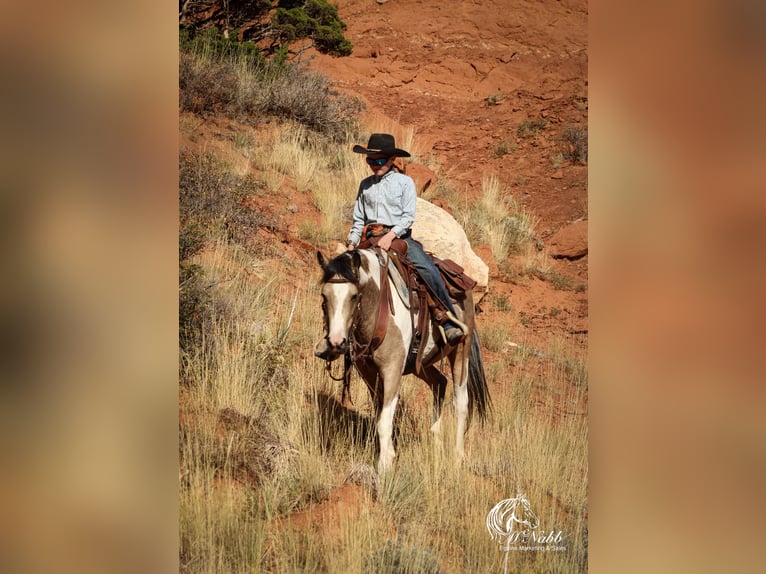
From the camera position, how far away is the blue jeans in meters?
5.91

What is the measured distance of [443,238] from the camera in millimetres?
8008

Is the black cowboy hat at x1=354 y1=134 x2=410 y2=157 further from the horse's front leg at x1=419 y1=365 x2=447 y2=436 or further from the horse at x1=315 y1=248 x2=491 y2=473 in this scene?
the horse's front leg at x1=419 y1=365 x2=447 y2=436

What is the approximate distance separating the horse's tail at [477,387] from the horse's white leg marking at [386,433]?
124cm

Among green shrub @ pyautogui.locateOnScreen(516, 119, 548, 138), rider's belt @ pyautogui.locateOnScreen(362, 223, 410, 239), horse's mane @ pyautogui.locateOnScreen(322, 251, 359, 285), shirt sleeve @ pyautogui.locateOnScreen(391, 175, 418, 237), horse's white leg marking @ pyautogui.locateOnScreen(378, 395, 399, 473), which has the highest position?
green shrub @ pyautogui.locateOnScreen(516, 119, 548, 138)

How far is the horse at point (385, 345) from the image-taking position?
4910 mm

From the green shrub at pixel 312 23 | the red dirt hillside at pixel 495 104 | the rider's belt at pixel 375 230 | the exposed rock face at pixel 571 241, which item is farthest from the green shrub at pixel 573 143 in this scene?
the rider's belt at pixel 375 230

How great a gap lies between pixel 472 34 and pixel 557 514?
19.2 feet

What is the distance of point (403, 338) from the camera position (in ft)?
18.4

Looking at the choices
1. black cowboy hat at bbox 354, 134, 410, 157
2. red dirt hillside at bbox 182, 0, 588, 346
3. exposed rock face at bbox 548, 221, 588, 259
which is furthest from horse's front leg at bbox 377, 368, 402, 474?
exposed rock face at bbox 548, 221, 588, 259

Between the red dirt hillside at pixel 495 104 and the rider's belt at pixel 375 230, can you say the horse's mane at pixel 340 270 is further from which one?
the red dirt hillside at pixel 495 104

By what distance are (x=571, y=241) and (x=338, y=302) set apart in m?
4.23

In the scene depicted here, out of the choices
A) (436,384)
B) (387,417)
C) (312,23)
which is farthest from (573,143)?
(387,417)
